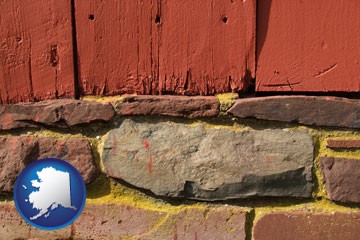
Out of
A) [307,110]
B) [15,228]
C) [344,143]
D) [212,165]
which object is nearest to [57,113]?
[15,228]

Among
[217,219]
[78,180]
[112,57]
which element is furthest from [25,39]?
[217,219]

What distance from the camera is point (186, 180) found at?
4.56 feet

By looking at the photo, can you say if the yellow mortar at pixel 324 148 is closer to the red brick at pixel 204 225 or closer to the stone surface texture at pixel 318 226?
the stone surface texture at pixel 318 226

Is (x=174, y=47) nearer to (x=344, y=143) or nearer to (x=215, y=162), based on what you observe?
(x=215, y=162)

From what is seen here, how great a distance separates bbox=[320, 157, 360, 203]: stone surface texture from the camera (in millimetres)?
1376

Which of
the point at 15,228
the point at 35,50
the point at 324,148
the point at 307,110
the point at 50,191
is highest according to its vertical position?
the point at 35,50

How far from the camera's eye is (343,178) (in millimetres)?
1377

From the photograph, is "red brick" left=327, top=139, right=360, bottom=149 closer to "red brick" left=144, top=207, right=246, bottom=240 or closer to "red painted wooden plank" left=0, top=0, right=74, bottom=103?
"red brick" left=144, top=207, right=246, bottom=240

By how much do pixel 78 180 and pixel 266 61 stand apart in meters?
0.66

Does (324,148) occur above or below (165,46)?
below

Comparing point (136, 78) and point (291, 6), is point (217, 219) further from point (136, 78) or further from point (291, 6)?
point (291, 6)

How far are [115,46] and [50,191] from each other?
0.47 meters

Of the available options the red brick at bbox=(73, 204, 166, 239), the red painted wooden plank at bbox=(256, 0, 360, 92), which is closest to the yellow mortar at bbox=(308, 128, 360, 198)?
the red painted wooden plank at bbox=(256, 0, 360, 92)

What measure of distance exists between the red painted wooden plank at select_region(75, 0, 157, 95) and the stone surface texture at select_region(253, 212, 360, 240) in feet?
1.83
